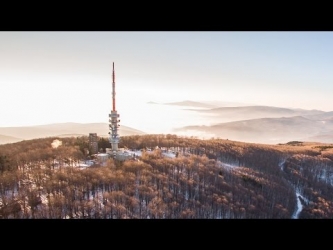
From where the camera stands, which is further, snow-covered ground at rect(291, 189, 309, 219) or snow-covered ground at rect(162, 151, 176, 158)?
snow-covered ground at rect(162, 151, 176, 158)

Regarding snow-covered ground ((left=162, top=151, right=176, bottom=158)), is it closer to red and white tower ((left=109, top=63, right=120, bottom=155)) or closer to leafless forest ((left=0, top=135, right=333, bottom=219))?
leafless forest ((left=0, top=135, right=333, bottom=219))

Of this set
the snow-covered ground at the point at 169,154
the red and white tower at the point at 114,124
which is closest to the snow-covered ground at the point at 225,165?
the snow-covered ground at the point at 169,154

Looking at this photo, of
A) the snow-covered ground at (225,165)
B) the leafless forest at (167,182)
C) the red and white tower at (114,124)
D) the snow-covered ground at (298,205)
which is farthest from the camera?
the snow-covered ground at (225,165)

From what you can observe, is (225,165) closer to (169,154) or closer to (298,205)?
(169,154)

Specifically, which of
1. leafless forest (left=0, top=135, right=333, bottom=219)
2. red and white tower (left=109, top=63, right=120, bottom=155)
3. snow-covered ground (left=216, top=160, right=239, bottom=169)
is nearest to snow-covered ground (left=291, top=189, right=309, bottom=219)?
leafless forest (left=0, top=135, right=333, bottom=219)

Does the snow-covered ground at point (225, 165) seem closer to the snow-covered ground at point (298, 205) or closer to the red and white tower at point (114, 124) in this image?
the snow-covered ground at point (298, 205)

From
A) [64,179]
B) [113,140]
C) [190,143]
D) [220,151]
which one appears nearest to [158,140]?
[190,143]

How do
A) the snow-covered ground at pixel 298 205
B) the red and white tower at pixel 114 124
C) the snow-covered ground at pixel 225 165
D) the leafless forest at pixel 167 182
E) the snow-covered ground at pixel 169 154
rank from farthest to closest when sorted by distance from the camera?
the snow-covered ground at pixel 225 165 → the snow-covered ground at pixel 169 154 → the snow-covered ground at pixel 298 205 → the red and white tower at pixel 114 124 → the leafless forest at pixel 167 182

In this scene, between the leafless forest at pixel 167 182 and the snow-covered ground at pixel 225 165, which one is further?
the snow-covered ground at pixel 225 165
